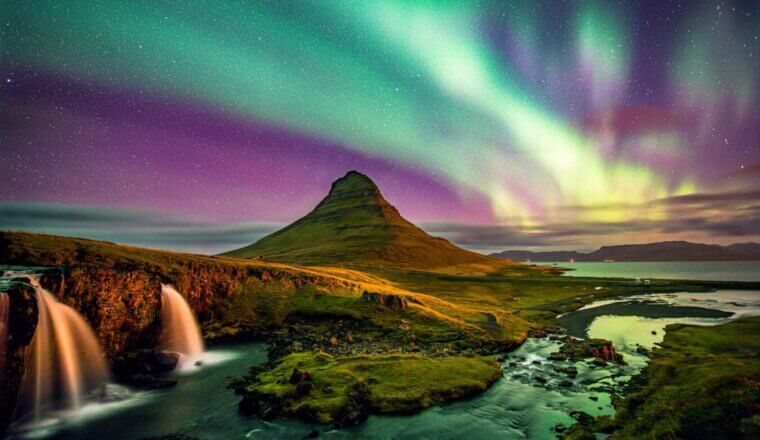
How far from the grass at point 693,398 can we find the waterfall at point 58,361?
49.3 metres

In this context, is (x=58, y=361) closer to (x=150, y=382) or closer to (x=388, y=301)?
(x=150, y=382)

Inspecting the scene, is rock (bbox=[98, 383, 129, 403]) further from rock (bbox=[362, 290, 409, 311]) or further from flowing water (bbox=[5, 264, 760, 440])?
rock (bbox=[362, 290, 409, 311])

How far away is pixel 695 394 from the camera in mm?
25859

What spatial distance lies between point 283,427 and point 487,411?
19.1 meters

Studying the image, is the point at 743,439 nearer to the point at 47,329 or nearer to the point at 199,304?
the point at 47,329

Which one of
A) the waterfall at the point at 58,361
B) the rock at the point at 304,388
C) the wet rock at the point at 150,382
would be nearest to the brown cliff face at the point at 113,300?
the waterfall at the point at 58,361

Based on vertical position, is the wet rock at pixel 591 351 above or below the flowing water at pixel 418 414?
above

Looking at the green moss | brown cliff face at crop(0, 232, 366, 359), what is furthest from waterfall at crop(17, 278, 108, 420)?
the green moss

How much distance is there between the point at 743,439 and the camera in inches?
761

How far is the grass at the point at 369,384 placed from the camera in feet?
109

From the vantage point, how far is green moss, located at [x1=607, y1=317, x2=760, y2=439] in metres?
21.6

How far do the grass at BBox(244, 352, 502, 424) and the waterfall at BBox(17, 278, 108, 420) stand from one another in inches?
743

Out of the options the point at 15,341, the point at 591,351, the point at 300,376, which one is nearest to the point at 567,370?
the point at 591,351

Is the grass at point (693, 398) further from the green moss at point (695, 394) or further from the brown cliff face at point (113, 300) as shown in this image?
the brown cliff face at point (113, 300)
